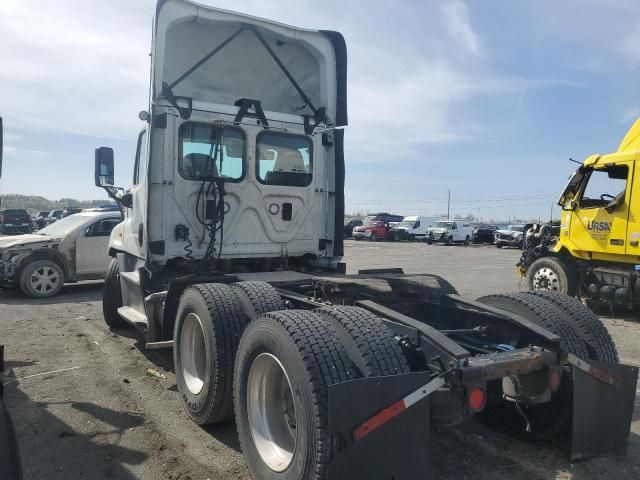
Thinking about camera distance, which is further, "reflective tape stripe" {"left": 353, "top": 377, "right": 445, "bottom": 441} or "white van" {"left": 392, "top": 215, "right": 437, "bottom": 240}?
"white van" {"left": 392, "top": 215, "right": 437, "bottom": 240}

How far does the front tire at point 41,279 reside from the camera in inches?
395

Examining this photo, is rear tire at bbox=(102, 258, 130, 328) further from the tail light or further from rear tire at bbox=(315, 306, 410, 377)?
the tail light

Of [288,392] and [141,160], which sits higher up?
[141,160]

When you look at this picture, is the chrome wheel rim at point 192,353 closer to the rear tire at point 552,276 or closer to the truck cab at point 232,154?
the truck cab at point 232,154

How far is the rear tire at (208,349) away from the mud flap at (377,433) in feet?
4.94

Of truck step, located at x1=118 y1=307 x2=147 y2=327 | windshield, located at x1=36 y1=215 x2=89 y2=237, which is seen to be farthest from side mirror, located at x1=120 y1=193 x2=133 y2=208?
windshield, located at x1=36 y1=215 x2=89 y2=237

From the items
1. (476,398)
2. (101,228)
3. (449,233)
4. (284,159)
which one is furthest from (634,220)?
(449,233)

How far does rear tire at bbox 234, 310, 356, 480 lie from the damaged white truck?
0.4 inches

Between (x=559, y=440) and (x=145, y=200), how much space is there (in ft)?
14.1

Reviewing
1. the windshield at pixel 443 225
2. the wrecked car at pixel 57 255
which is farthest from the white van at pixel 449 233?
the wrecked car at pixel 57 255

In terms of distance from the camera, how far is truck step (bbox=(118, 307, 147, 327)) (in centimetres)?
533

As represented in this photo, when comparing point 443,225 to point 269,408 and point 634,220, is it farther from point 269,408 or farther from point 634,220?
point 269,408

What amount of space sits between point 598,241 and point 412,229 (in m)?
30.1

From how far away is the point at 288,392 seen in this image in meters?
3.16
